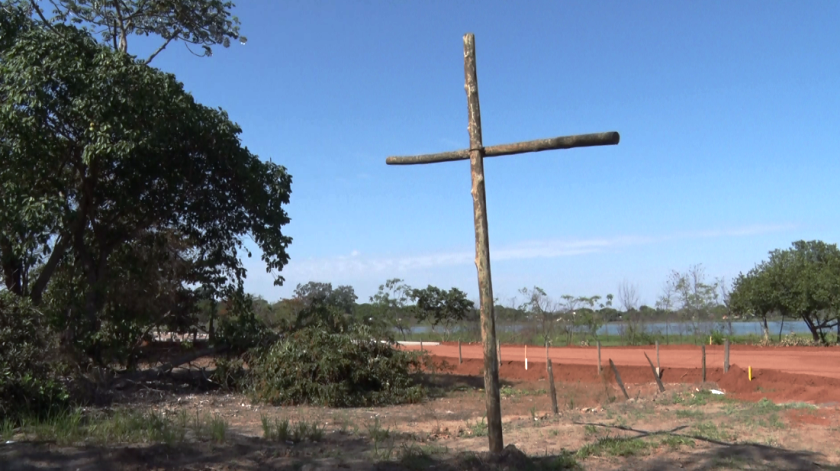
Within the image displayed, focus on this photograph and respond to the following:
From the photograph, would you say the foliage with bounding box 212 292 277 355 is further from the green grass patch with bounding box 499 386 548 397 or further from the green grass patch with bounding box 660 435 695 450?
the green grass patch with bounding box 660 435 695 450

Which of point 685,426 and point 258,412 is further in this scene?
point 258,412

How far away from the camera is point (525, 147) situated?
7.88 m

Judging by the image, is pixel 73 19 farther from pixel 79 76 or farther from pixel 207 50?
pixel 79 76

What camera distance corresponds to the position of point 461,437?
9.80m

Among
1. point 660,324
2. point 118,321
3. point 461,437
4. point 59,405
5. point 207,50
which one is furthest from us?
point 660,324

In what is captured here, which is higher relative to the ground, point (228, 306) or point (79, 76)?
point (79, 76)

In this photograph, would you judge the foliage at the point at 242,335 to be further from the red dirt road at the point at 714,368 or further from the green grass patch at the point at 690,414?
the green grass patch at the point at 690,414

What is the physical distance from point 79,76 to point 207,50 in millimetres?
6367

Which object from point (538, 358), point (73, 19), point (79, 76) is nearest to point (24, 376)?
point (79, 76)

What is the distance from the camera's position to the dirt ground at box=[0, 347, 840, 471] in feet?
25.2

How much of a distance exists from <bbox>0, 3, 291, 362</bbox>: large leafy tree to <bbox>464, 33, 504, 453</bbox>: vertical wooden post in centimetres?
814

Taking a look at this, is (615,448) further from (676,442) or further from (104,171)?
(104,171)

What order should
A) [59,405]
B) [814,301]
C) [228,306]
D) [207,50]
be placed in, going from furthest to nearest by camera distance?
[814,301]
[207,50]
[228,306]
[59,405]

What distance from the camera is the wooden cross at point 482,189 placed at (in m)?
7.63
